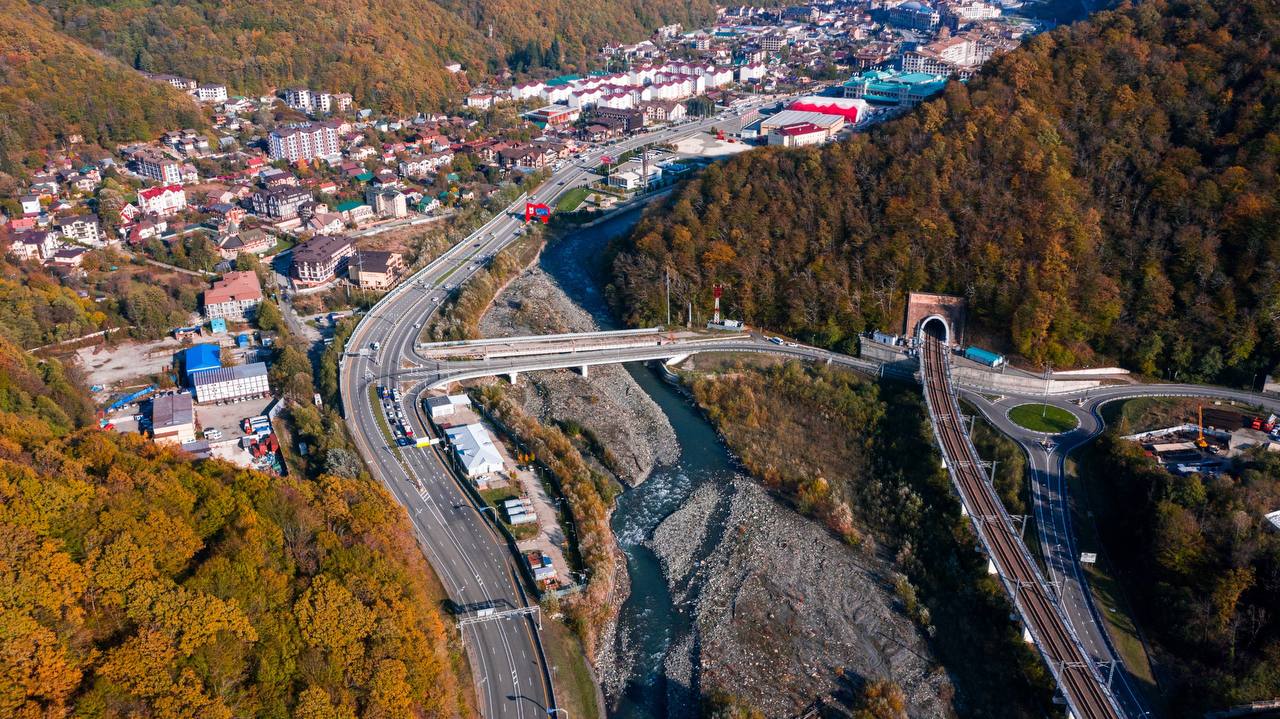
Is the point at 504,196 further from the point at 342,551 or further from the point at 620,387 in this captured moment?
the point at 342,551

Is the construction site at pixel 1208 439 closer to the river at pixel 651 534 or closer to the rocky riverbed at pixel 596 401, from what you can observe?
the river at pixel 651 534

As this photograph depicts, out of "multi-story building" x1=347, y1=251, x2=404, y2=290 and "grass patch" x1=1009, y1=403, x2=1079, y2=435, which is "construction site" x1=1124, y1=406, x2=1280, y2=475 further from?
"multi-story building" x1=347, y1=251, x2=404, y2=290

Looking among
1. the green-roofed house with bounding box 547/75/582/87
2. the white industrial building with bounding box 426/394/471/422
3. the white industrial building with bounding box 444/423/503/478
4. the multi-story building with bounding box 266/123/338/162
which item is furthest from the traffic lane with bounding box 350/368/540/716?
the green-roofed house with bounding box 547/75/582/87

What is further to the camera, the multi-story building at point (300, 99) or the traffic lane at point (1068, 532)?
the multi-story building at point (300, 99)

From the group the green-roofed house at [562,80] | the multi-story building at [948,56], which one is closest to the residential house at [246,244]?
the green-roofed house at [562,80]

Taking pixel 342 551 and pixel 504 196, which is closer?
pixel 342 551

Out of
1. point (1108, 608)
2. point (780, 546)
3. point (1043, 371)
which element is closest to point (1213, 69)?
point (1043, 371)

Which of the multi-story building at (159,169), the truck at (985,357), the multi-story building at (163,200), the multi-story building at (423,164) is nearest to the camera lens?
the truck at (985,357)
